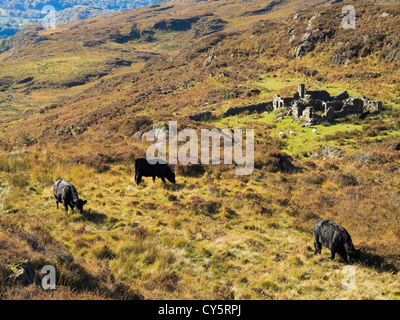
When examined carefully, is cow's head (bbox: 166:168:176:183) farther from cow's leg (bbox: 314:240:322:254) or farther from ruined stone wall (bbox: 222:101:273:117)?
ruined stone wall (bbox: 222:101:273:117)

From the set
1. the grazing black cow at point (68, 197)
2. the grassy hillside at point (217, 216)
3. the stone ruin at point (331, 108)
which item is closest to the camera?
the grassy hillside at point (217, 216)

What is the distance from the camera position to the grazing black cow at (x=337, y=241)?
25.5ft

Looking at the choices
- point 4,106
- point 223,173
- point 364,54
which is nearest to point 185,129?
point 223,173

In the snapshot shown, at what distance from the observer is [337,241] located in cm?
796

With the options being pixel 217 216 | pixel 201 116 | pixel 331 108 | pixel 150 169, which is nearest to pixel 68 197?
pixel 150 169

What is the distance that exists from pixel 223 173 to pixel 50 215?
9.90m

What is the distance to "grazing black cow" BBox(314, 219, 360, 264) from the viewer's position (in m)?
7.76

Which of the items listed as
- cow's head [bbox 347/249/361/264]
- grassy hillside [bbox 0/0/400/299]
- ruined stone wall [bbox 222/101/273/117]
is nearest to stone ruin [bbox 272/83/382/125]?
grassy hillside [bbox 0/0/400/299]

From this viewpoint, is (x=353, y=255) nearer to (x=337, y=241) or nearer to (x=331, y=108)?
(x=337, y=241)

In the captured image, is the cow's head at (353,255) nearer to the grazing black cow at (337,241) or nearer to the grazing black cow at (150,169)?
the grazing black cow at (337,241)

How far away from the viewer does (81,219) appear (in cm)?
962

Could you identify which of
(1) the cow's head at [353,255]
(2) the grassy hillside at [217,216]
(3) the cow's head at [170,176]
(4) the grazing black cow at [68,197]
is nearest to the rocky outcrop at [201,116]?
(2) the grassy hillside at [217,216]
